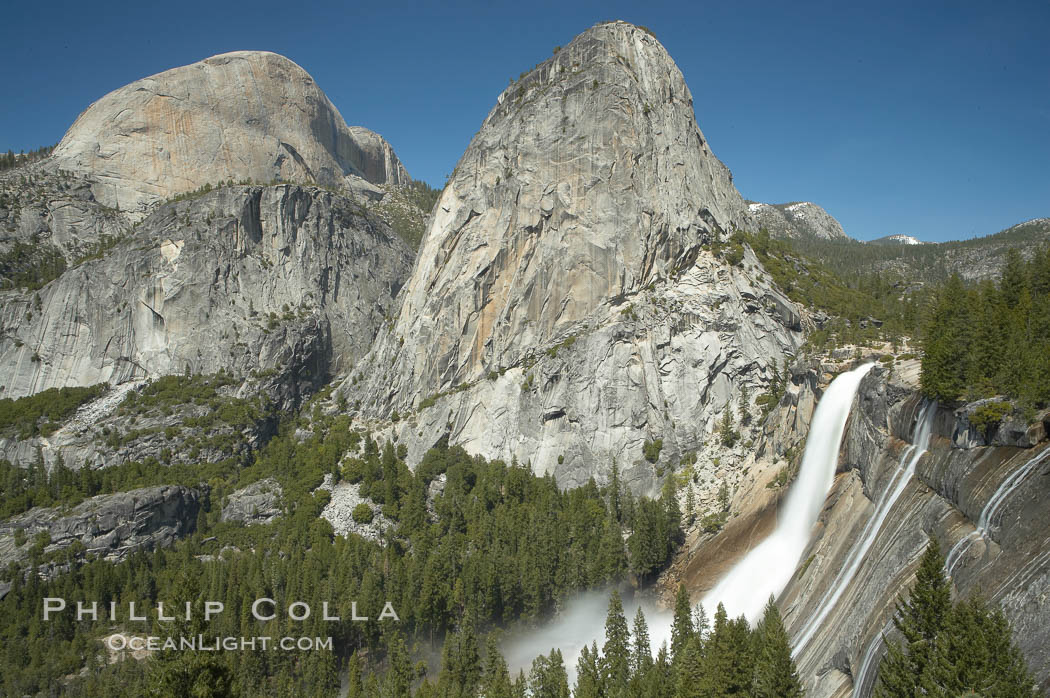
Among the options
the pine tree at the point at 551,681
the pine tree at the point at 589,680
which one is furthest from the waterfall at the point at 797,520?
the pine tree at the point at 551,681

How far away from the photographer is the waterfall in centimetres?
4884

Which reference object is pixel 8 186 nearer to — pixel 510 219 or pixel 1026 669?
pixel 510 219

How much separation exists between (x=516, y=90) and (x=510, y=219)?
76.6 feet

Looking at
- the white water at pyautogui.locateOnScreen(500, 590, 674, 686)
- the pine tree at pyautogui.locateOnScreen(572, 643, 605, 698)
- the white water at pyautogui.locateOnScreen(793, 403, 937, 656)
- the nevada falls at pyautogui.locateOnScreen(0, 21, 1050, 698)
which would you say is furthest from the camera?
the white water at pyautogui.locateOnScreen(500, 590, 674, 686)

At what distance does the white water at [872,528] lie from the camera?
36062 millimetres

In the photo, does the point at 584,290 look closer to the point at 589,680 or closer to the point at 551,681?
the point at 551,681

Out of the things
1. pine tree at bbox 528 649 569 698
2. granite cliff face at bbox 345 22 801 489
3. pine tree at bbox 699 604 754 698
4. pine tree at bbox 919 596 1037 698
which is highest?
granite cliff face at bbox 345 22 801 489

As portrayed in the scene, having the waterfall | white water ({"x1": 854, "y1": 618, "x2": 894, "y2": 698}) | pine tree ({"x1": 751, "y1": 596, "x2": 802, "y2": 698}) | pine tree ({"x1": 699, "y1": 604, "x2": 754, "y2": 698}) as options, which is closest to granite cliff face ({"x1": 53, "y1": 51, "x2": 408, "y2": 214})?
the waterfall

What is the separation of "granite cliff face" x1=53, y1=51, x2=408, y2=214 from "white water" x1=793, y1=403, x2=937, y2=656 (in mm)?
122458

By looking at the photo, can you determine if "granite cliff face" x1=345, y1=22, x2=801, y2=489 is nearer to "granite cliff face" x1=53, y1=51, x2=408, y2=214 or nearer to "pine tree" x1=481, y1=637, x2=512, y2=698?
"pine tree" x1=481, y1=637, x2=512, y2=698

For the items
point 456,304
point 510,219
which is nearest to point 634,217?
point 510,219

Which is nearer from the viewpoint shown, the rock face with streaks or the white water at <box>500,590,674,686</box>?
the white water at <box>500,590,674,686</box>

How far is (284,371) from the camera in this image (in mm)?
109312

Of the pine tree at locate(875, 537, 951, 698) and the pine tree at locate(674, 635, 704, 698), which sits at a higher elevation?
the pine tree at locate(875, 537, 951, 698)
